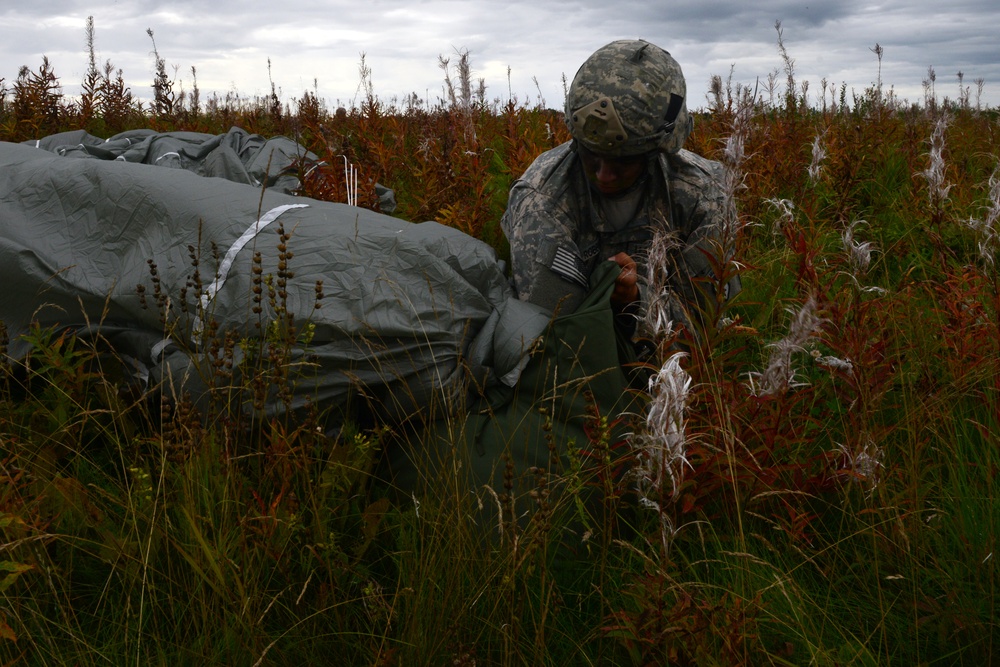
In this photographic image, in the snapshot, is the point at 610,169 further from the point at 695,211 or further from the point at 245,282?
the point at 245,282

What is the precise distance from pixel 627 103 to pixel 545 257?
715 mm

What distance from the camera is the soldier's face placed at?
3.54 m

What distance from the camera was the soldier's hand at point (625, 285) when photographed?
3.04 m

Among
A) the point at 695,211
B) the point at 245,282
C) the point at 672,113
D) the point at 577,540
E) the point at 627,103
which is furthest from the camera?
the point at 695,211

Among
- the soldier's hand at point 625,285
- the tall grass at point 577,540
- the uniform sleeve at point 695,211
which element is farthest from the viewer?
the uniform sleeve at point 695,211

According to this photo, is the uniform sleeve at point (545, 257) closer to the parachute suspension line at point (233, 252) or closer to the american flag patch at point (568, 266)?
the american flag patch at point (568, 266)

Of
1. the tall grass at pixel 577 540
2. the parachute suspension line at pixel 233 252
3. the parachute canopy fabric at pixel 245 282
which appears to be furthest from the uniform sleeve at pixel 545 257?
the parachute suspension line at pixel 233 252

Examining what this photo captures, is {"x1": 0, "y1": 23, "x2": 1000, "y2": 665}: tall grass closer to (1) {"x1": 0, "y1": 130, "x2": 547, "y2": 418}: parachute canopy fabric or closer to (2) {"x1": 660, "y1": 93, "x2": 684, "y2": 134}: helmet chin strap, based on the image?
(1) {"x1": 0, "y1": 130, "x2": 547, "y2": 418}: parachute canopy fabric

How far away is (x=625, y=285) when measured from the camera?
120 inches

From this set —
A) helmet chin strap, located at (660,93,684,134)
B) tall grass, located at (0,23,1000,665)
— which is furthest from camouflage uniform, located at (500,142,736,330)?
tall grass, located at (0,23,1000,665)

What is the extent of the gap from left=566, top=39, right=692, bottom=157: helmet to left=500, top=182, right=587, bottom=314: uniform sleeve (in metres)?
0.36

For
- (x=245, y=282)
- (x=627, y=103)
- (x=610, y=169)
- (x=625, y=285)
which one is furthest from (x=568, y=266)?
(x=245, y=282)

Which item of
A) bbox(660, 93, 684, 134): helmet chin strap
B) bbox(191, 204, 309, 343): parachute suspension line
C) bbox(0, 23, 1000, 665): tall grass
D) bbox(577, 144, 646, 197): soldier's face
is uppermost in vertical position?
bbox(660, 93, 684, 134): helmet chin strap

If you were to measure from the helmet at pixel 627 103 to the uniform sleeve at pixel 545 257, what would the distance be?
361mm
